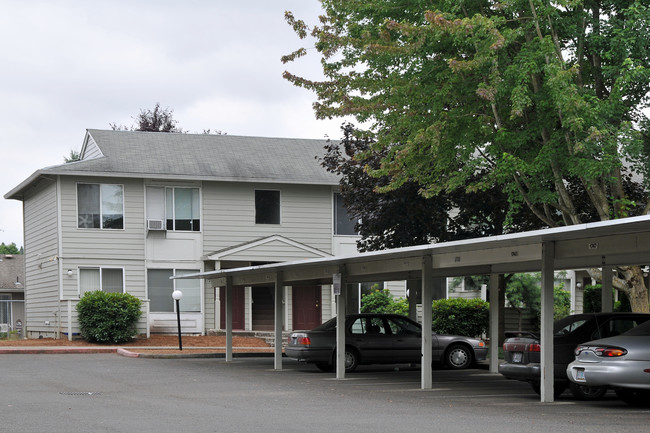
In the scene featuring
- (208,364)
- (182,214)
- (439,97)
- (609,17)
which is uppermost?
(609,17)

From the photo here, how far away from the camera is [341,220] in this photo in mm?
35375

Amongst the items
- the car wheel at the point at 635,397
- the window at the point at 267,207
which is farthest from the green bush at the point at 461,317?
the car wheel at the point at 635,397

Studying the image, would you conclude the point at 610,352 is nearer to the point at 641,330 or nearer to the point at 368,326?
the point at 641,330

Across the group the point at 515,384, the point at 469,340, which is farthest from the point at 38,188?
the point at 515,384

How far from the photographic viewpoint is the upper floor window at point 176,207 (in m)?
33.2

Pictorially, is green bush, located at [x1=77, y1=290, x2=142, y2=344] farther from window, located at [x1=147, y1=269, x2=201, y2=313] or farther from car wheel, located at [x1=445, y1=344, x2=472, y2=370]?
car wheel, located at [x1=445, y1=344, x2=472, y2=370]

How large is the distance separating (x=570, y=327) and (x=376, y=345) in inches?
275

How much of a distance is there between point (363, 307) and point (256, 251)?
15.0 feet

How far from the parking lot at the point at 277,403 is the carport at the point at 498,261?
1140 millimetres

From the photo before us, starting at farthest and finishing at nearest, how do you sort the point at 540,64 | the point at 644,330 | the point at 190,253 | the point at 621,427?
the point at 190,253 → the point at 540,64 → the point at 644,330 → the point at 621,427

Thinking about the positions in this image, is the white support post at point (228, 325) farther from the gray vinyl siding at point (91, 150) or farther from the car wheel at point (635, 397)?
the car wheel at point (635, 397)

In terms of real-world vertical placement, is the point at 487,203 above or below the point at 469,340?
above

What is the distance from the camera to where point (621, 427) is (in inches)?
447

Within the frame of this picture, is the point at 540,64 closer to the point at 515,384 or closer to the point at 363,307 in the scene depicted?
the point at 515,384
